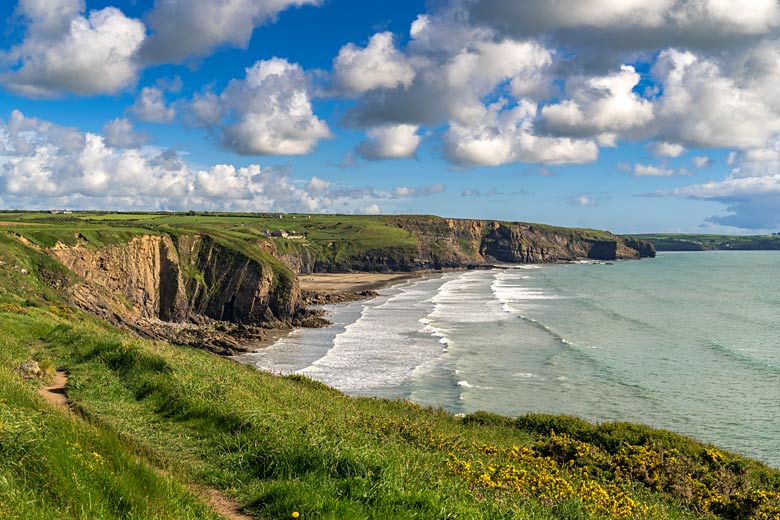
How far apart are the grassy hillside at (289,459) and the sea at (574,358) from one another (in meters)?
16.0

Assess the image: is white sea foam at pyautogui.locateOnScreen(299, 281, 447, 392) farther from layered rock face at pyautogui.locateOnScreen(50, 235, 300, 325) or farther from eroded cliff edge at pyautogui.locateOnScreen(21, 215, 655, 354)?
layered rock face at pyautogui.locateOnScreen(50, 235, 300, 325)

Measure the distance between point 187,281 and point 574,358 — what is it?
5559 cm

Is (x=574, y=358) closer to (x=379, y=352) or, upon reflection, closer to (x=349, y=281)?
(x=379, y=352)

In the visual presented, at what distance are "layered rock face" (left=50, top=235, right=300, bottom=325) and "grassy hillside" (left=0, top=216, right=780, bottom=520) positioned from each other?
1856 inches

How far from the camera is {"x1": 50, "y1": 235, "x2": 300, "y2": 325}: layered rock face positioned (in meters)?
67.6

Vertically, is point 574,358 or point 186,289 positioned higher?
point 186,289

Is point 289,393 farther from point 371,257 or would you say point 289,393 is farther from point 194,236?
point 371,257

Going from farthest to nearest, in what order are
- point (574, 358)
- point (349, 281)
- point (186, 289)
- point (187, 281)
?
1. point (349, 281)
2. point (187, 281)
3. point (186, 289)
4. point (574, 358)

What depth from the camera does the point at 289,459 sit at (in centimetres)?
1030

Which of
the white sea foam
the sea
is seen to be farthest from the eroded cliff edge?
the white sea foam

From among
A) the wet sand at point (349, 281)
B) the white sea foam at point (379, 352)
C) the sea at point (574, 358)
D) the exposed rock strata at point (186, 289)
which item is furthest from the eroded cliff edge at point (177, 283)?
the wet sand at point (349, 281)

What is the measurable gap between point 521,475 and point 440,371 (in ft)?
120

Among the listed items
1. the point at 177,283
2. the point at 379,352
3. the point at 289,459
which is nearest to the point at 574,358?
the point at 379,352

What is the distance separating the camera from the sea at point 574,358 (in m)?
37.2
